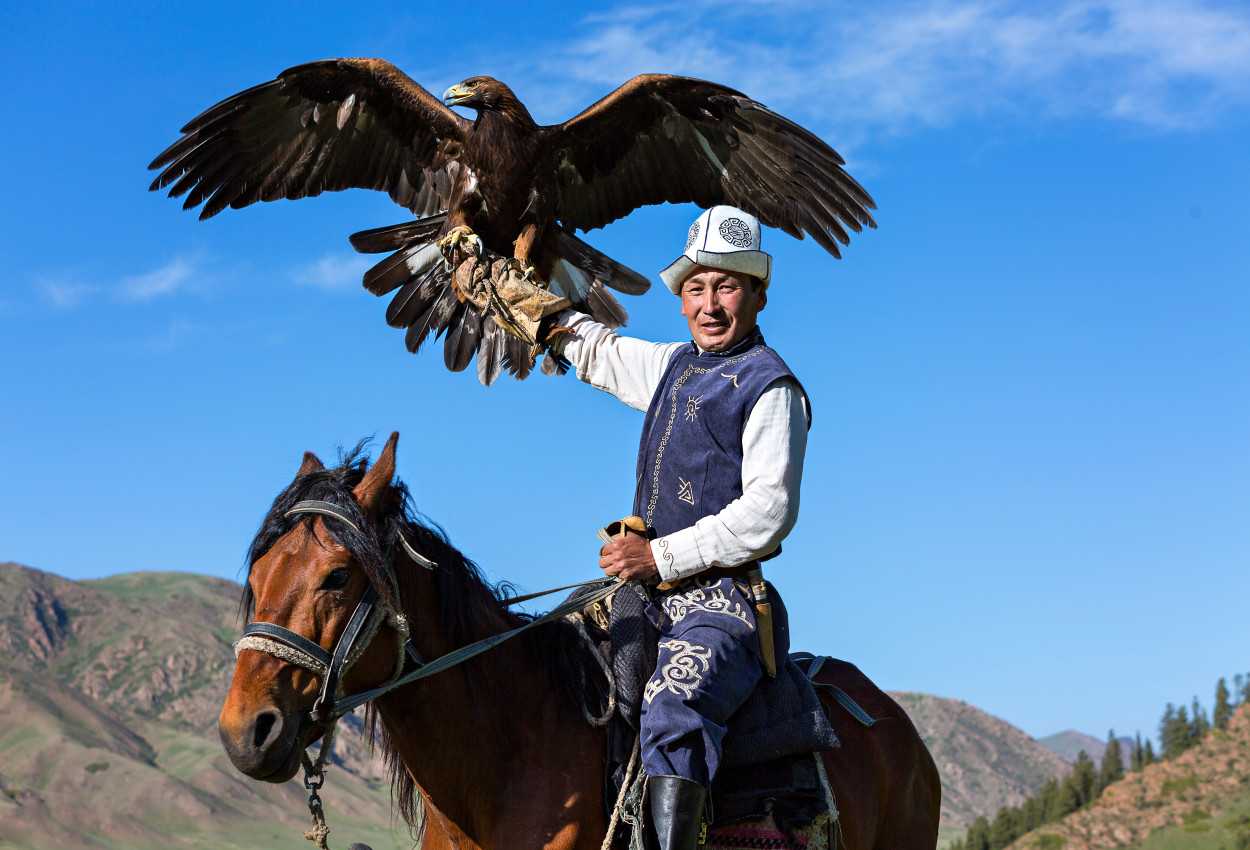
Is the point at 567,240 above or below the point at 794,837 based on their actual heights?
above

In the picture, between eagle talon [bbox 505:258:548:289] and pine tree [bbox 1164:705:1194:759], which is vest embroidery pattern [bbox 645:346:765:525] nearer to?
eagle talon [bbox 505:258:548:289]

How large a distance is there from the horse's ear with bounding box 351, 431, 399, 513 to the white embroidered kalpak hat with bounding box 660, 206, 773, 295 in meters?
1.22

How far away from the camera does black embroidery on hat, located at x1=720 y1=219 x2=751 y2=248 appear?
4.29 m

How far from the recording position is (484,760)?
Result: 12.4 feet

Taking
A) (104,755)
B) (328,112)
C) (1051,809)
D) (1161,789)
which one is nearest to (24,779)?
(104,755)

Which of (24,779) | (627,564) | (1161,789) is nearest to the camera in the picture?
(627,564)

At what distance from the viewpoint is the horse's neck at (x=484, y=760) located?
147 inches

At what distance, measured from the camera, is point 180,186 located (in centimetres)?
675

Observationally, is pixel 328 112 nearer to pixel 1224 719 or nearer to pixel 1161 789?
pixel 1161 789

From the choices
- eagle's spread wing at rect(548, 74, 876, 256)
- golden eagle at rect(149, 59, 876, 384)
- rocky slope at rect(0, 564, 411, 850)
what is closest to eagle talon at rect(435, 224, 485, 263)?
golden eagle at rect(149, 59, 876, 384)

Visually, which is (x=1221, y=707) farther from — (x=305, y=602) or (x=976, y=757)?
(x=976, y=757)

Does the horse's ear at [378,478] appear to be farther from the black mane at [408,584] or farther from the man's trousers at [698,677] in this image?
the man's trousers at [698,677]

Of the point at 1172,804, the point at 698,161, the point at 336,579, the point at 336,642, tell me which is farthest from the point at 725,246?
the point at 1172,804

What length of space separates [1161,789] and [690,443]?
60.1 meters
